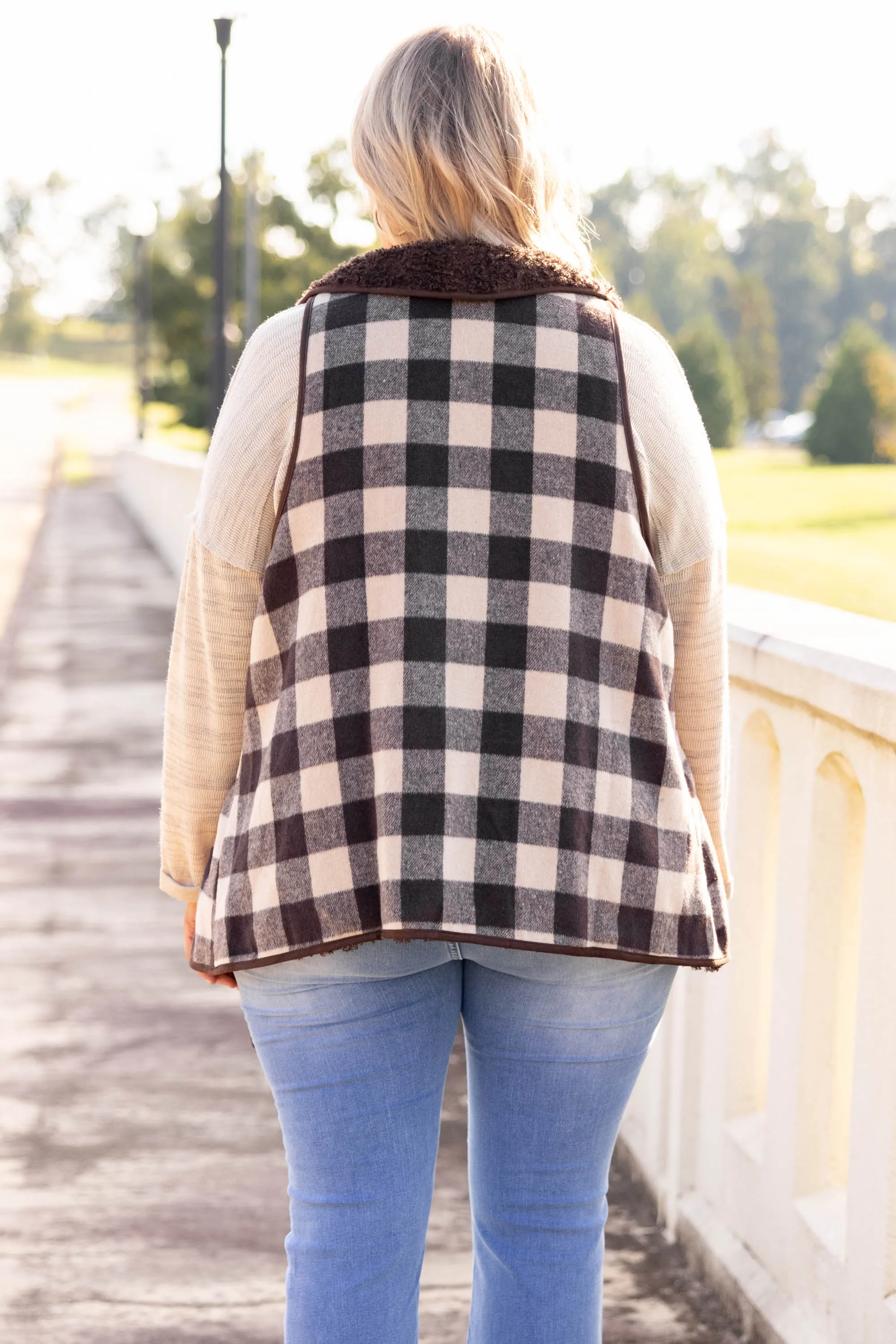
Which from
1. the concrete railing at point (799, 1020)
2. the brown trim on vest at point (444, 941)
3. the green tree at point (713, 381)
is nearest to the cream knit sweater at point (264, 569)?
the brown trim on vest at point (444, 941)

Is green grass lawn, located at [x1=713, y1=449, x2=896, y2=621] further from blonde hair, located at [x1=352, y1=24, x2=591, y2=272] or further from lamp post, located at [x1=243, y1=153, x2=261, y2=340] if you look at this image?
lamp post, located at [x1=243, y1=153, x2=261, y2=340]

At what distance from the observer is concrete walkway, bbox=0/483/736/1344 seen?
2643mm

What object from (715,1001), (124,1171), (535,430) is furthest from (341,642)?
(124,1171)

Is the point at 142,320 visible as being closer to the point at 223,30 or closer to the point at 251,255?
the point at 251,255

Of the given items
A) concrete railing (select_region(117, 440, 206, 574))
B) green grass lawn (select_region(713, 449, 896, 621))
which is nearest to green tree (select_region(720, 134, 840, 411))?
green grass lawn (select_region(713, 449, 896, 621))

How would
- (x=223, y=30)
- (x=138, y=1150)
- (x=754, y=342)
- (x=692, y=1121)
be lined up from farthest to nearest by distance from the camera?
(x=754, y=342)
(x=223, y=30)
(x=138, y=1150)
(x=692, y=1121)

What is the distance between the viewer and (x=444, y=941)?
1518 mm

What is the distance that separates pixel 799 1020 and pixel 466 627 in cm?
118

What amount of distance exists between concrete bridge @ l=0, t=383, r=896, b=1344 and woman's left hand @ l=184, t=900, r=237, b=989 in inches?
35.5

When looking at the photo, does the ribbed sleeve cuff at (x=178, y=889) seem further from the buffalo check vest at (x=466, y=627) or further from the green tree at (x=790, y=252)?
the green tree at (x=790, y=252)

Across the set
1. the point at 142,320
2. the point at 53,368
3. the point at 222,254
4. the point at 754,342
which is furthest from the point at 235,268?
the point at 53,368

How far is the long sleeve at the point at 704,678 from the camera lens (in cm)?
158

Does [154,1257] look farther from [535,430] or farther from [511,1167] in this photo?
[535,430]

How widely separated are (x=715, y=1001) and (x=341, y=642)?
147cm
